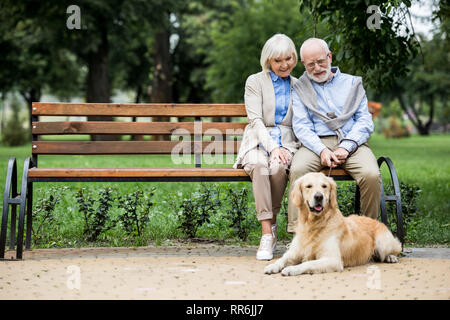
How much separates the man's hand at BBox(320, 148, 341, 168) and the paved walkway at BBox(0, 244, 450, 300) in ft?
2.98

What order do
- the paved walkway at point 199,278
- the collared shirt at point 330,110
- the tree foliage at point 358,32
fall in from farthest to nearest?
the tree foliage at point 358,32 < the collared shirt at point 330,110 < the paved walkway at point 199,278

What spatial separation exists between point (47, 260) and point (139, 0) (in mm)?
16900

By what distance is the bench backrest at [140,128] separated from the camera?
596 cm

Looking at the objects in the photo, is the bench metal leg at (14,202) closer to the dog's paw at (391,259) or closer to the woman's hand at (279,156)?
the woman's hand at (279,156)

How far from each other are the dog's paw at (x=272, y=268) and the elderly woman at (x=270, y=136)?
0.49 metres

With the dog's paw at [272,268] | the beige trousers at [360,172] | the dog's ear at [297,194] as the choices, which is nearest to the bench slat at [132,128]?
the beige trousers at [360,172]

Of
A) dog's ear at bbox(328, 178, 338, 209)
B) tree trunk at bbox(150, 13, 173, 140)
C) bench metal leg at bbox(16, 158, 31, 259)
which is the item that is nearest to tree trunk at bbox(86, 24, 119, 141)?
tree trunk at bbox(150, 13, 173, 140)

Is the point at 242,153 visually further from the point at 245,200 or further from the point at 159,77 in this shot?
the point at 159,77

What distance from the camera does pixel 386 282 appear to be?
4273 mm

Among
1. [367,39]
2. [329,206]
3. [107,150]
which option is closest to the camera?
[329,206]

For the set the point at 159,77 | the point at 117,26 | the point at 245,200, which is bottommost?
the point at 245,200

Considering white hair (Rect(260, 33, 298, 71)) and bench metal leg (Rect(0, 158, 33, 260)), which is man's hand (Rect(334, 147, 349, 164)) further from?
bench metal leg (Rect(0, 158, 33, 260))

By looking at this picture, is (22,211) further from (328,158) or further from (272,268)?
(328,158)
